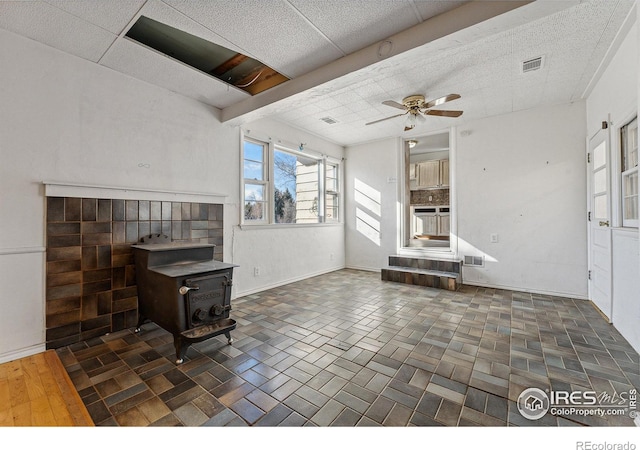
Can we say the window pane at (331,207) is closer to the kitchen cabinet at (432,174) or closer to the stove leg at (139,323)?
the kitchen cabinet at (432,174)

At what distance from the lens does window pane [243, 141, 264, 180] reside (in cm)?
425

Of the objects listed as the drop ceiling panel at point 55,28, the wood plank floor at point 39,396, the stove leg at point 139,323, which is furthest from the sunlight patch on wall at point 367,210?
the wood plank floor at point 39,396

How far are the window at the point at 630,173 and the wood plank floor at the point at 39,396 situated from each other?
4.66m

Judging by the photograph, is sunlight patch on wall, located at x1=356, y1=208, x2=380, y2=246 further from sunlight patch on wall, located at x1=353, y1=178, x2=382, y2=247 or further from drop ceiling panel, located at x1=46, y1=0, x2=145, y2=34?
drop ceiling panel, located at x1=46, y1=0, x2=145, y2=34

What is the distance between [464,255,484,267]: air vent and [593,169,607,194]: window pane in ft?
5.73

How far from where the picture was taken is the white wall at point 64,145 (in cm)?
229

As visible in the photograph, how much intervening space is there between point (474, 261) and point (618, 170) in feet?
7.50

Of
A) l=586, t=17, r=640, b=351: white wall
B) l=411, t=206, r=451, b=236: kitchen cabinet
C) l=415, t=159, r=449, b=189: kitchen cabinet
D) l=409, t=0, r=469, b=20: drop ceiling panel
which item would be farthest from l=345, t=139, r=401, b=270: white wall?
l=409, t=0, r=469, b=20: drop ceiling panel

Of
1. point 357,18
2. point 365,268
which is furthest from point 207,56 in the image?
point 365,268

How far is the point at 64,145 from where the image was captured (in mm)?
2545

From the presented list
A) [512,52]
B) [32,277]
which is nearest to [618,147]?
[512,52]

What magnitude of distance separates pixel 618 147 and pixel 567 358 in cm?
227

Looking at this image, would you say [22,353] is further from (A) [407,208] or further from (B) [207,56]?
(A) [407,208]

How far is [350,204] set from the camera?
630 cm
